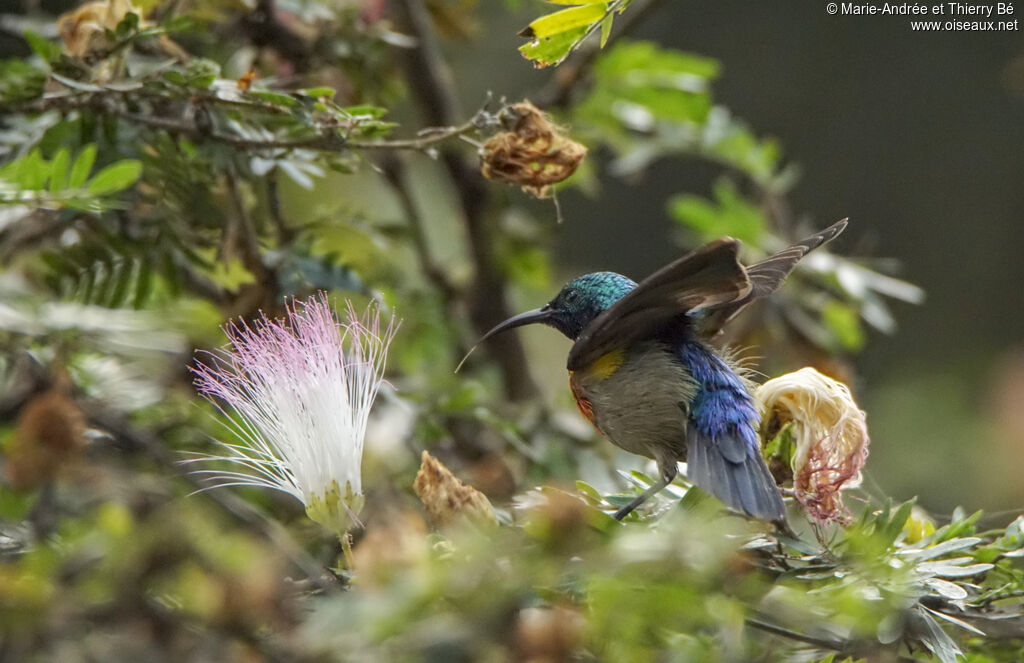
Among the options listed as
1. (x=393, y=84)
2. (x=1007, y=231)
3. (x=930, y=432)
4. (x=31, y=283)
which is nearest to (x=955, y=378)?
(x=930, y=432)

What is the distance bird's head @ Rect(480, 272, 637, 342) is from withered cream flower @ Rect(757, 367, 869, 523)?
48cm

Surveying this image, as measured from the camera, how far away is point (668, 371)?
2111 mm

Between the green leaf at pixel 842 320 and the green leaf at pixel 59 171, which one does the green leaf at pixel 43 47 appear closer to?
the green leaf at pixel 59 171

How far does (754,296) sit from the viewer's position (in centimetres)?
212

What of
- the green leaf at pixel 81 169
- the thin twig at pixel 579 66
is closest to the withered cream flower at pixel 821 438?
the green leaf at pixel 81 169

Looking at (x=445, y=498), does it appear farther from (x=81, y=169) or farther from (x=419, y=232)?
(x=419, y=232)

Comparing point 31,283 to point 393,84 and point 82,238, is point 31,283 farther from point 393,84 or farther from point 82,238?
point 393,84

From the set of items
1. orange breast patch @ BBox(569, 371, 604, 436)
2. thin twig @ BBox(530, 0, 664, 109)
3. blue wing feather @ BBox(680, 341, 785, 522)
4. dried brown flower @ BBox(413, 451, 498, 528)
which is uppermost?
thin twig @ BBox(530, 0, 664, 109)

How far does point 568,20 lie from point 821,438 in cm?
80

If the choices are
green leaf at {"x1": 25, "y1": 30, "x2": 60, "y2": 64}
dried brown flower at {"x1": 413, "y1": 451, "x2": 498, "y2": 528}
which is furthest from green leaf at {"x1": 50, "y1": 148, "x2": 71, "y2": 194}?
dried brown flower at {"x1": 413, "y1": 451, "x2": 498, "y2": 528}

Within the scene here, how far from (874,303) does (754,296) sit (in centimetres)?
110

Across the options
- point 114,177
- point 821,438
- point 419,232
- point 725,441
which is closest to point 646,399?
point 725,441

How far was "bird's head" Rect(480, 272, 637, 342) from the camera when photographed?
2312mm

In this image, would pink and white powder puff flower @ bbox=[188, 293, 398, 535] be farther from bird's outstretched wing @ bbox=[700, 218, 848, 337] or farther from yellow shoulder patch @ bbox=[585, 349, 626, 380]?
bird's outstretched wing @ bbox=[700, 218, 848, 337]
